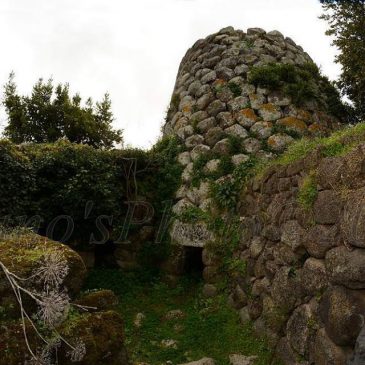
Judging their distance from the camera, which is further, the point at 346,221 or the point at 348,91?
the point at 348,91

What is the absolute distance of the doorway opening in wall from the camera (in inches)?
274

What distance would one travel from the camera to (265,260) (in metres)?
5.13

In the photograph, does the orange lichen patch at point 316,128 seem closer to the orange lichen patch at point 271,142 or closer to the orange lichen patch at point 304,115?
the orange lichen patch at point 304,115

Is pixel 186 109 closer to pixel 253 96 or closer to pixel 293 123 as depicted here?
pixel 253 96

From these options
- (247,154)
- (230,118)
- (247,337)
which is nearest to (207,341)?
(247,337)

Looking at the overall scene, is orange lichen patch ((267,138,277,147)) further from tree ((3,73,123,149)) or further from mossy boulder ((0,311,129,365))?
tree ((3,73,123,149))

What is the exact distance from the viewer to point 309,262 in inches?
160

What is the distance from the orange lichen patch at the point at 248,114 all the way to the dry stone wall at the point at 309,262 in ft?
6.84

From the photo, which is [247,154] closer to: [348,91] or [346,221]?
[348,91]

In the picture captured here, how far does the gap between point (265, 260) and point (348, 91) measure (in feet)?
15.2

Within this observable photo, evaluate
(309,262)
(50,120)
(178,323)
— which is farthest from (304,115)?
(50,120)

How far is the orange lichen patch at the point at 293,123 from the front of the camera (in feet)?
24.2

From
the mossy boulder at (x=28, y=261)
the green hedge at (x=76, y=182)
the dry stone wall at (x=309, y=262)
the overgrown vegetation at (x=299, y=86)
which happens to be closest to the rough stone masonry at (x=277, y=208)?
the dry stone wall at (x=309, y=262)

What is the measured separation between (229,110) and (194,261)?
2917 mm
